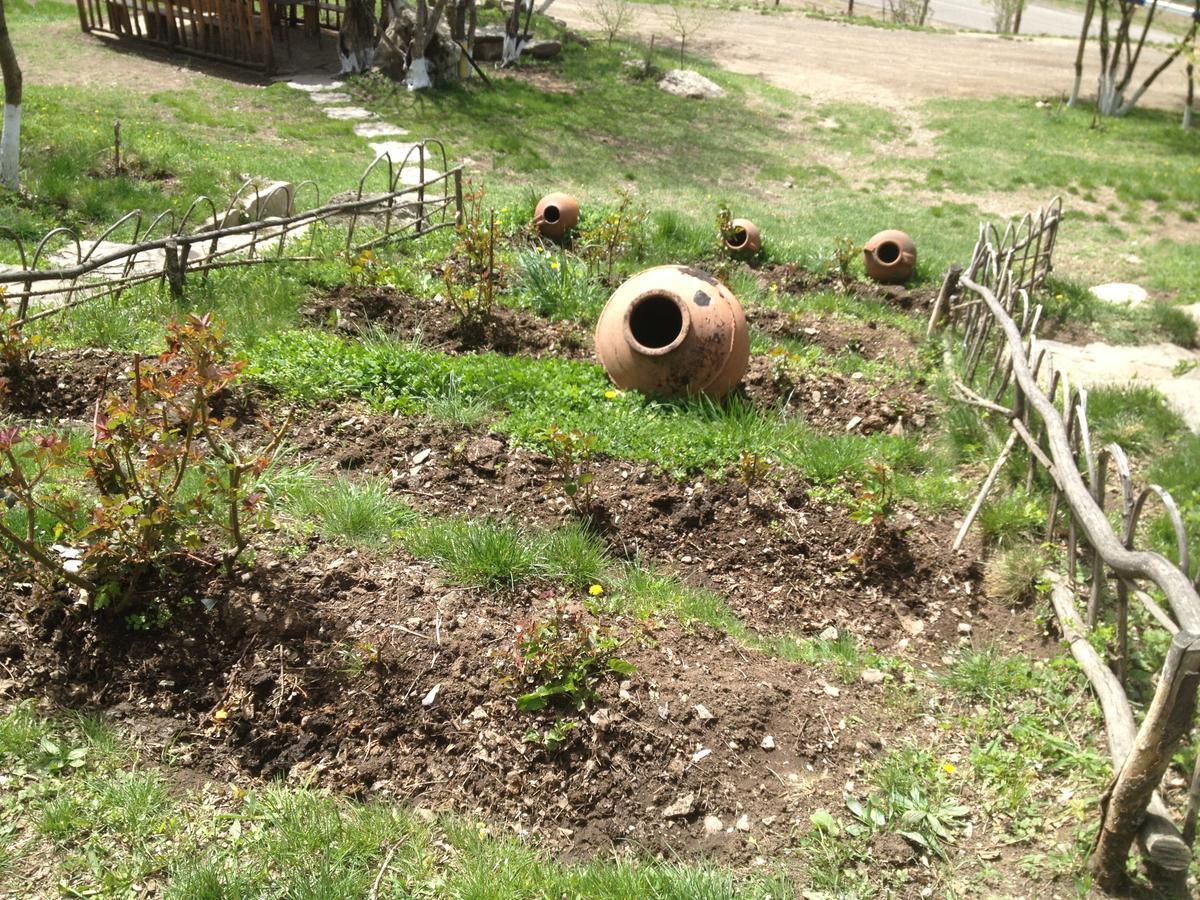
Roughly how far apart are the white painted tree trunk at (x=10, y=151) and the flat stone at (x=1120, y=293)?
1132cm

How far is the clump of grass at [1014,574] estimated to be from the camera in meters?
4.48

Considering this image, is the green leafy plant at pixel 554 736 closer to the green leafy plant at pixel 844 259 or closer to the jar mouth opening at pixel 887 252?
the green leafy plant at pixel 844 259

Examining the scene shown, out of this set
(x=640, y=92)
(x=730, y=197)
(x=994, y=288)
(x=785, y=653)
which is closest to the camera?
(x=785, y=653)

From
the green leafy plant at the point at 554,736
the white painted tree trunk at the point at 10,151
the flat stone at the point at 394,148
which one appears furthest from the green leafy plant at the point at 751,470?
the flat stone at the point at 394,148

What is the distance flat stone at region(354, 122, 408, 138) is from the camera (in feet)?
46.4

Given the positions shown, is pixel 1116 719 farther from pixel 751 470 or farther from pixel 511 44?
pixel 511 44

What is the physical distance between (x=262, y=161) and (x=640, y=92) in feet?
31.2

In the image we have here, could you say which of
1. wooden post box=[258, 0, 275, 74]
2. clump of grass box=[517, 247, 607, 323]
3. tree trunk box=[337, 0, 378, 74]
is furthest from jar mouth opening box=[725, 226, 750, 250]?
wooden post box=[258, 0, 275, 74]

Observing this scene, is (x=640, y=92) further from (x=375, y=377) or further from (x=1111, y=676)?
(x=1111, y=676)

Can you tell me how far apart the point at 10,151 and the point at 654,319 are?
7.46 meters

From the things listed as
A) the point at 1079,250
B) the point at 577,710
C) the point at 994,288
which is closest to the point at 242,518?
the point at 577,710

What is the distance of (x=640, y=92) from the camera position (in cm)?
1883

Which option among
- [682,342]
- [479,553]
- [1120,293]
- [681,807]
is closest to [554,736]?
[681,807]

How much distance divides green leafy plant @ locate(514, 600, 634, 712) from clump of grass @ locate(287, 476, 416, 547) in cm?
105
